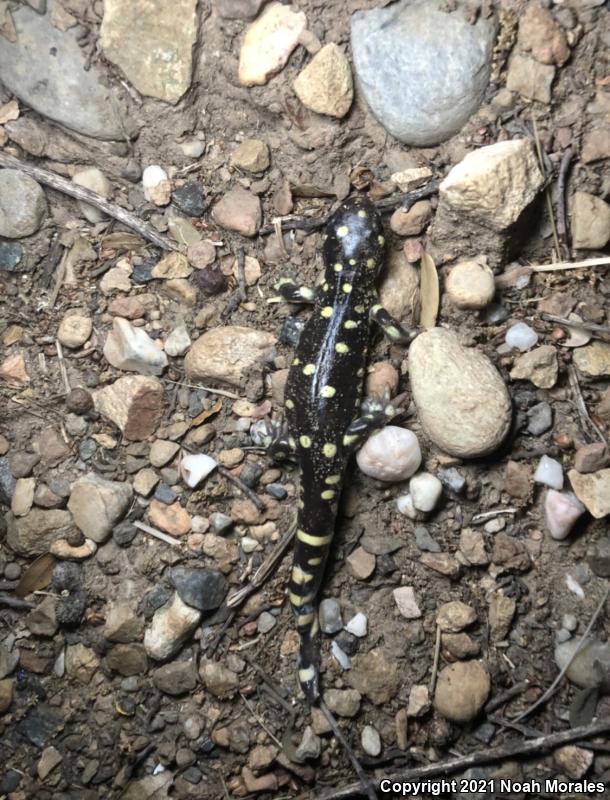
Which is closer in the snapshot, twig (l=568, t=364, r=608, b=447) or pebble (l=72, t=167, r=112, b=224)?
twig (l=568, t=364, r=608, b=447)

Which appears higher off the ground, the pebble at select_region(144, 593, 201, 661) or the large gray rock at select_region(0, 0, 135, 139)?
the large gray rock at select_region(0, 0, 135, 139)

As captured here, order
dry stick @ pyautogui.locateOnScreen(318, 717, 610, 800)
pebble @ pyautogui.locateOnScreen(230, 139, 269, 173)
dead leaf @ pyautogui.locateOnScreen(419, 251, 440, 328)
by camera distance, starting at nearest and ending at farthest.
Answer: dry stick @ pyautogui.locateOnScreen(318, 717, 610, 800) < dead leaf @ pyautogui.locateOnScreen(419, 251, 440, 328) < pebble @ pyautogui.locateOnScreen(230, 139, 269, 173)

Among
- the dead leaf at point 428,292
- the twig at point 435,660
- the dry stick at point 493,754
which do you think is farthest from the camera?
the dead leaf at point 428,292

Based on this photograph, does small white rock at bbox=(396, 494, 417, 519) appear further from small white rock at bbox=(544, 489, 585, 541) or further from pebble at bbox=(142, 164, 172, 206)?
pebble at bbox=(142, 164, 172, 206)

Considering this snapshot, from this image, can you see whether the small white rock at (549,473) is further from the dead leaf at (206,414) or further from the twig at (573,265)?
the dead leaf at (206,414)

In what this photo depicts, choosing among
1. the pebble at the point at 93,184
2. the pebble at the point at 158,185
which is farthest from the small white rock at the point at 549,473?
the pebble at the point at 93,184

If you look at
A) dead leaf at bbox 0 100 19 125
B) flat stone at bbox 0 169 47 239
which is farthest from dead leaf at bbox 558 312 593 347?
dead leaf at bbox 0 100 19 125

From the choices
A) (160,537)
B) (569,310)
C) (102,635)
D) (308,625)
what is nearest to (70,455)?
(160,537)
